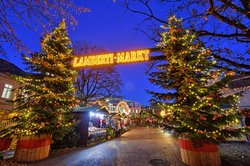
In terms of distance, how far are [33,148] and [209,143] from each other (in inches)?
315

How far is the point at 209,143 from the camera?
516cm

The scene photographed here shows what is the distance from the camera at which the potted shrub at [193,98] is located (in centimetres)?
517

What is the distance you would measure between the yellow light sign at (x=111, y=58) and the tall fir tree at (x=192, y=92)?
1.14m

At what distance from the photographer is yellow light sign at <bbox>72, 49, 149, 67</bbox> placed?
7867 mm

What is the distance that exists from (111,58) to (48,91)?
162 inches

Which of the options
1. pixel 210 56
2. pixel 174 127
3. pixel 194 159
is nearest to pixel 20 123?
pixel 174 127

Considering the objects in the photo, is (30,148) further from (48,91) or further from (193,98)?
(193,98)

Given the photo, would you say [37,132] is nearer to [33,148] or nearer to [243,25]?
[33,148]

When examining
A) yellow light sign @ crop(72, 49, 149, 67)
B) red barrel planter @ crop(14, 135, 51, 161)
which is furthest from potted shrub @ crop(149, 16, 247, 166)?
red barrel planter @ crop(14, 135, 51, 161)

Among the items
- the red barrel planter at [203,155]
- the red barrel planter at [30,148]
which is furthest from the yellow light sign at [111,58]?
the red barrel planter at [203,155]

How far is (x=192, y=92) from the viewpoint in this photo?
18.7 feet

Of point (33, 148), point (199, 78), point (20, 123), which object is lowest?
point (33, 148)

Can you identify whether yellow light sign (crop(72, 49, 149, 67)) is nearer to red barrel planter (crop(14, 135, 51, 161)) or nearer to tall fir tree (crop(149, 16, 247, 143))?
tall fir tree (crop(149, 16, 247, 143))

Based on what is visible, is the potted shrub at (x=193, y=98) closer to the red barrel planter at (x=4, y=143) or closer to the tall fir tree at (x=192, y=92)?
the tall fir tree at (x=192, y=92)
